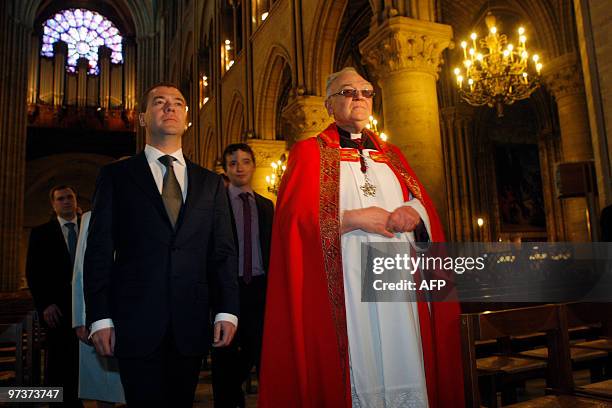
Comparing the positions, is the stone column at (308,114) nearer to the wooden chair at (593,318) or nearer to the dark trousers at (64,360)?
the dark trousers at (64,360)

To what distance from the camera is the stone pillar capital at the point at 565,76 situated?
10.2 m

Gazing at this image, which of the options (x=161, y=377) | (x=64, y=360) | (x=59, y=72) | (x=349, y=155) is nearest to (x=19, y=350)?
(x=64, y=360)

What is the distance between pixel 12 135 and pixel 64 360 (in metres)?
18.4

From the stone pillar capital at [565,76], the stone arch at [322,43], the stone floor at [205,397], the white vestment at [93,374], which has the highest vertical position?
the stone arch at [322,43]

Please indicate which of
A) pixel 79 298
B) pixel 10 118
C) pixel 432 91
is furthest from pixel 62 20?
pixel 79 298

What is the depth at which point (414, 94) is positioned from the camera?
21.8 feet

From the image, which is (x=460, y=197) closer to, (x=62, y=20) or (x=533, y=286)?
(x=533, y=286)

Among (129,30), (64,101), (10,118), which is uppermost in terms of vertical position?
(129,30)

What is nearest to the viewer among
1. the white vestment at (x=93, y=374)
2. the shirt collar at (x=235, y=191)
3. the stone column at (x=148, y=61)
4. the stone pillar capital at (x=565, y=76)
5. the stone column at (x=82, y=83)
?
the white vestment at (x=93, y=374)

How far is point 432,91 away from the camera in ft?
22.2

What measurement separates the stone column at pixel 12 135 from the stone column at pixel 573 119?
57.4ft

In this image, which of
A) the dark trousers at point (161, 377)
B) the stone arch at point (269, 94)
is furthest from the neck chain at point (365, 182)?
the stone arch at point (269, 94)

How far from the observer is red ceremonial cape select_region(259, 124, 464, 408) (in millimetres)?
2045

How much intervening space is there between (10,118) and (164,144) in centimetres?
2028
